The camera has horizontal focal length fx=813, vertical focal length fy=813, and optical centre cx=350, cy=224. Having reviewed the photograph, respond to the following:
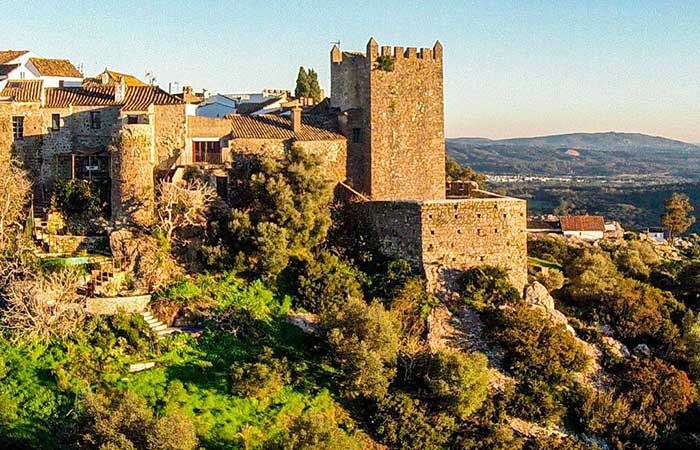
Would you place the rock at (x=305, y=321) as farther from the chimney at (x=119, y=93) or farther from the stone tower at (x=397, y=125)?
the chimney at (x=119, y=93)

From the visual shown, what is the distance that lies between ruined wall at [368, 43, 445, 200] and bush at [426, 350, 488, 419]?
9973 millimetres

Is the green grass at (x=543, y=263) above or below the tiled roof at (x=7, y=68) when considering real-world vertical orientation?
below

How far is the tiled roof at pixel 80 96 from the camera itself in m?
30.9

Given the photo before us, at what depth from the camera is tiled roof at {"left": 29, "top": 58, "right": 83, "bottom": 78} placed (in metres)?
33.6

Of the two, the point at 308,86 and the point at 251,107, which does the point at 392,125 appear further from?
the point at 308,86

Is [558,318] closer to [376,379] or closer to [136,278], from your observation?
[376,379]

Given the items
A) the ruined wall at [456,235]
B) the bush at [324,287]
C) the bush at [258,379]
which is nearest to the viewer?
the bush at [258,379]

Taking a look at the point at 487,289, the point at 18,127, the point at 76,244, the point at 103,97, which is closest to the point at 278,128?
the point at 103,97

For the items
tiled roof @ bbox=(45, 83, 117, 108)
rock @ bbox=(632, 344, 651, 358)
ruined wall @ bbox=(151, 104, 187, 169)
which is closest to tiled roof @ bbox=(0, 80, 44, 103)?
tiled roof @ bbox=(45, 83, 117, 108)

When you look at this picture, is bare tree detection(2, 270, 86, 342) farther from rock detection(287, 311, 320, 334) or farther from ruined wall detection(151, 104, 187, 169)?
ruined wall detection(151, 104, 187, 169)

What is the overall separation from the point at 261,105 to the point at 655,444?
23568 millimetres

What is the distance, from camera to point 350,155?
31.6 meters

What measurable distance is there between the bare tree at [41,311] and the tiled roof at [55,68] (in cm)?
1354

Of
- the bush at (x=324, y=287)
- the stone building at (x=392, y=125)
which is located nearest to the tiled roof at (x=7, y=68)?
the stone building at (x=392, y=125)
